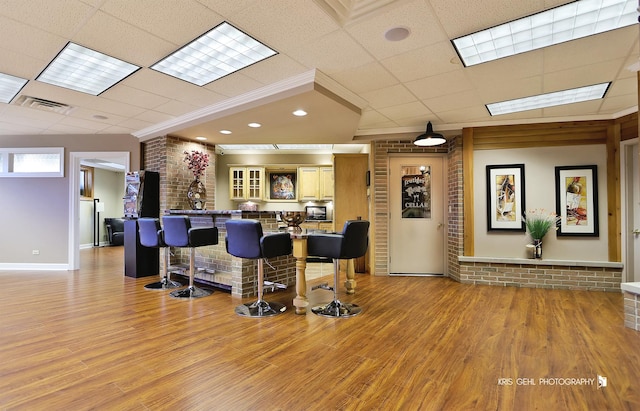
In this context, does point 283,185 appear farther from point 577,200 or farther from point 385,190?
point 577,200

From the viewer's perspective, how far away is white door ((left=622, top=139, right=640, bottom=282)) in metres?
4.36

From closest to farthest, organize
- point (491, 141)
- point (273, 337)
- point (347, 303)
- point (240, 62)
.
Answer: point (273, 337) → point (240, 62) → point (347, 303) → point (491, 141)

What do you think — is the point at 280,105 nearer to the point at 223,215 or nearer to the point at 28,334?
the point at 223,215

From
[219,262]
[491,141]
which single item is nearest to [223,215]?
[219,262]

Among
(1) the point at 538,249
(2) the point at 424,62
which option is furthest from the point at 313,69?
(1) the point at 538,249

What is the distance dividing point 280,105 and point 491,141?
3.42 meters

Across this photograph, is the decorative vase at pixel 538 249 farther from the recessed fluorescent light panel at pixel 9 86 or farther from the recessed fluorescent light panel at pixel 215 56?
the recessed fluorescent light panel at pixel 9 86

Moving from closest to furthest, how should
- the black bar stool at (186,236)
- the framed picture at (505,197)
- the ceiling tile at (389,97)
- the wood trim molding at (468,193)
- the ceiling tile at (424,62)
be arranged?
the ceiling tile at (424,62) → the ceiling tile at (389,97) → the black bar stool at (186,236) → the framed picture at (505,197) → the wood trim molding at (468,193)

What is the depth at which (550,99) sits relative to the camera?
4.05 m

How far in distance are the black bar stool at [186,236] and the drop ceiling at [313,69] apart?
1568 millimetres

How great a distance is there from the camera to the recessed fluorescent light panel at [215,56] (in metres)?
2.68

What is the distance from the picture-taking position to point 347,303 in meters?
3.77

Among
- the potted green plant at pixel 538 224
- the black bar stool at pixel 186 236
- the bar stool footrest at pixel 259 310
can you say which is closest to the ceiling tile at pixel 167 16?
the black bar stool at pixel 186 236

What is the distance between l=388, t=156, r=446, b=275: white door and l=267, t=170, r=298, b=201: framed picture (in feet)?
10.7
